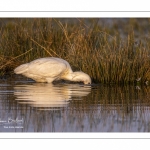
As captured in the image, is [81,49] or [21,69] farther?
[81,49]

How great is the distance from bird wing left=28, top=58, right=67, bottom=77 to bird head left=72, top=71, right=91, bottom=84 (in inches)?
13.9

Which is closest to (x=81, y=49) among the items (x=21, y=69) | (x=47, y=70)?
(x=47, y=70)

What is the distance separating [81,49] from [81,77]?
128cm

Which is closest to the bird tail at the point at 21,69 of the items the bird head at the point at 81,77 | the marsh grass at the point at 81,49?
the marsh grass at the point at 81,49

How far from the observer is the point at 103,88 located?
554 inches

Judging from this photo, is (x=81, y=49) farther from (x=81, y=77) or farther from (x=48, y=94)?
(x=48, y=94)

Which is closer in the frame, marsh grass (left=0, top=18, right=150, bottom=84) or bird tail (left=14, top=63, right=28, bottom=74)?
bird tail (left=14, top=63, right=28, bottom=74)

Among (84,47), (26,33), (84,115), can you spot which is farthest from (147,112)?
(26,33)

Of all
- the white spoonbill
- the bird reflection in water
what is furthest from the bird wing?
the bird reflection in water

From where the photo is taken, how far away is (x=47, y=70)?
14797 mm

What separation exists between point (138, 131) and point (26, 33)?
798cm

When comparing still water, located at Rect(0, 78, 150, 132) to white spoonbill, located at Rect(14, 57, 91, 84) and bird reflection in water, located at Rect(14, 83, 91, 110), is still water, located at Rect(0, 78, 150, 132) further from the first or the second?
white spoonbill, located at Rect(14, 57, 91, 84)

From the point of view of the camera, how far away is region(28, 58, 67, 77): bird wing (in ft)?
48.2
